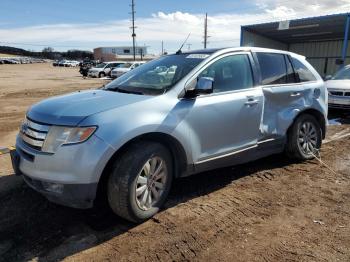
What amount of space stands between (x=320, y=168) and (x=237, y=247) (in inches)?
108

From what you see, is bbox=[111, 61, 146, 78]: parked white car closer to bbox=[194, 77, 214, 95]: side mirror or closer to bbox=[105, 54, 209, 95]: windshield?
bbox=[105, 54, 209, 95]: windshield

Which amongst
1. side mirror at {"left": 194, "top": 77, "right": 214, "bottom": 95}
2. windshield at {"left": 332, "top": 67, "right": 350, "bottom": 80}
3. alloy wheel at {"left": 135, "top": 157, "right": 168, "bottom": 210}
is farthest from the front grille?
windshield at {"left": 332, "top": 67, "right": 350, "bottom": 80}

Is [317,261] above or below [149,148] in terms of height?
below

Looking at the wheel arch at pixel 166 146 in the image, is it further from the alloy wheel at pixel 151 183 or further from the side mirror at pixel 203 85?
the side mirror at pixel 203 85

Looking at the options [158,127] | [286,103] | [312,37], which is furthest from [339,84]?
[312,37]

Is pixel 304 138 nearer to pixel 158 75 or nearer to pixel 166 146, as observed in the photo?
pixel 158 75

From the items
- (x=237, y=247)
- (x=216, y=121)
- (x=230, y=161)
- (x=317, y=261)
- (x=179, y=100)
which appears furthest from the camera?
(x=230, y=161)

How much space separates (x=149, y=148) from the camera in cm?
363

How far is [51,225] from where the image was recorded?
3.67 m

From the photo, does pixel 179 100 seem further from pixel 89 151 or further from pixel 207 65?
pixel 89 151

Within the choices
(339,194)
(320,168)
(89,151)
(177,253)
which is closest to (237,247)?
(177,253)

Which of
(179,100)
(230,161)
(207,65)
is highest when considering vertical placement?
(207,65)

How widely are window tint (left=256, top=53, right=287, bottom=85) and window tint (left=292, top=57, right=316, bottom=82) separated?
280 mm

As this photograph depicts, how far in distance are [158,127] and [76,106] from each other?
0.83 meters
